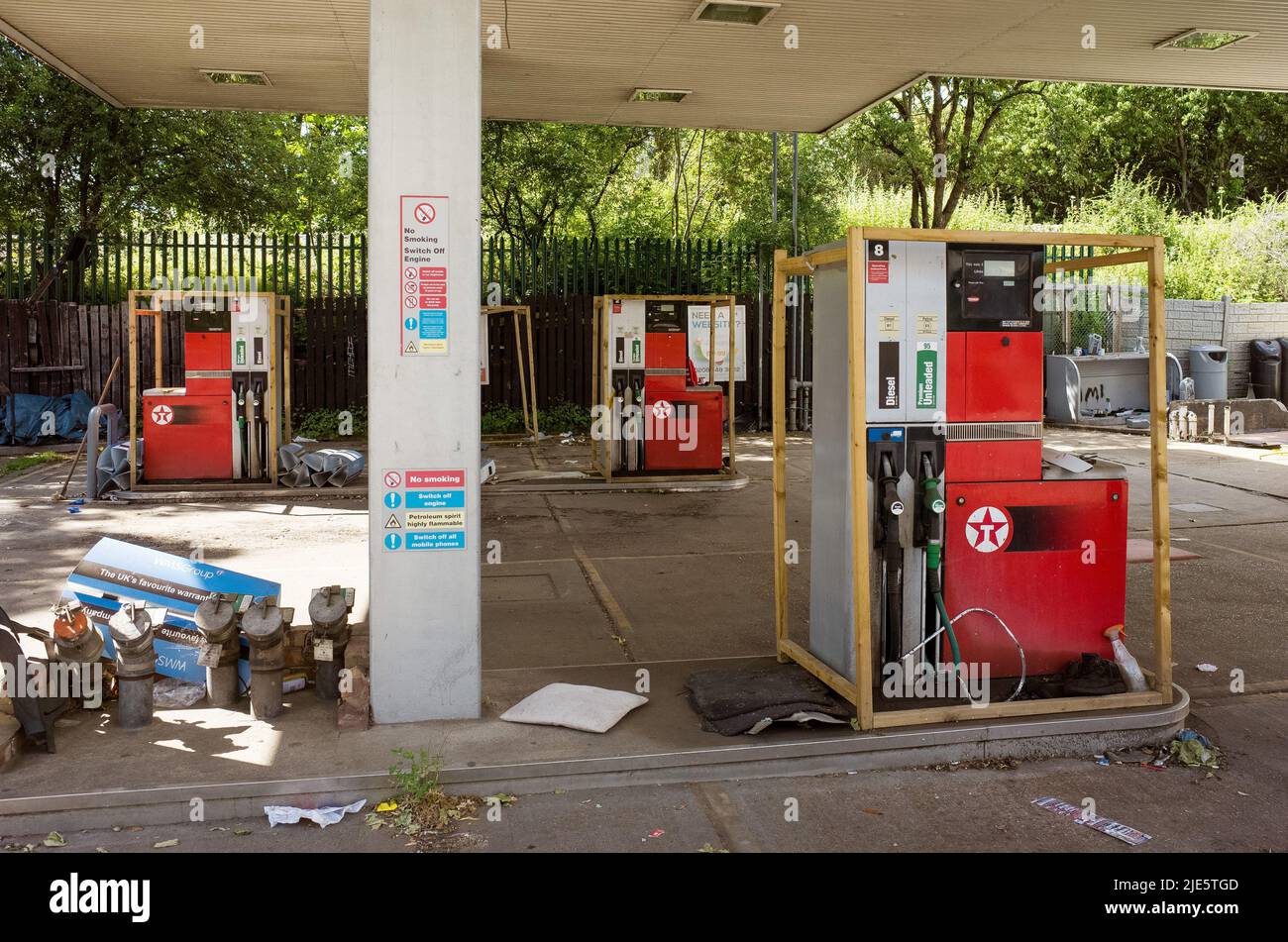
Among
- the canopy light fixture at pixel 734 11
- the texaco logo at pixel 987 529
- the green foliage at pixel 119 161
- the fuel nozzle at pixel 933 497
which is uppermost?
the green foliage at pixel 119 161

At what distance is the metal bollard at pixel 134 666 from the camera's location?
587 centimetres

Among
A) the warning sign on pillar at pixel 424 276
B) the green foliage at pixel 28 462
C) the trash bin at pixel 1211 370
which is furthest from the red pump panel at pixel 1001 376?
the trash bin at pixel 1211 370

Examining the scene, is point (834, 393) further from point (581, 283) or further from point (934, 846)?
point (581, 283)

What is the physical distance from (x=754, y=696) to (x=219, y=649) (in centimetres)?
289

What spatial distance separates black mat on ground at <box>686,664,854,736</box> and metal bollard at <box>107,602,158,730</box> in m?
2.86

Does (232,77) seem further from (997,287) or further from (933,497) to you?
(933,497)

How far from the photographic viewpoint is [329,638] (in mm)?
6324

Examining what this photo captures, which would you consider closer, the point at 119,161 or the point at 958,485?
the point at 958,485

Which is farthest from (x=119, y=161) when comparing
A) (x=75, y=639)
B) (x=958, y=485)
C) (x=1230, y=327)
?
(x=1230, y=327)

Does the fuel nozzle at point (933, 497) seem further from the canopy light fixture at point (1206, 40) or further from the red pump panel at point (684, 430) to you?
the red pump panel at point (684, 430)

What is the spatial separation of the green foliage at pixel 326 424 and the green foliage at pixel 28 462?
404 centimetres

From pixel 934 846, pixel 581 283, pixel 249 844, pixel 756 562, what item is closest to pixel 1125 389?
pixel 581 283

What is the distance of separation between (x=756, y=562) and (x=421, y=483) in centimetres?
508

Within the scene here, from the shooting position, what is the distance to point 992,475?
20.5 ft
